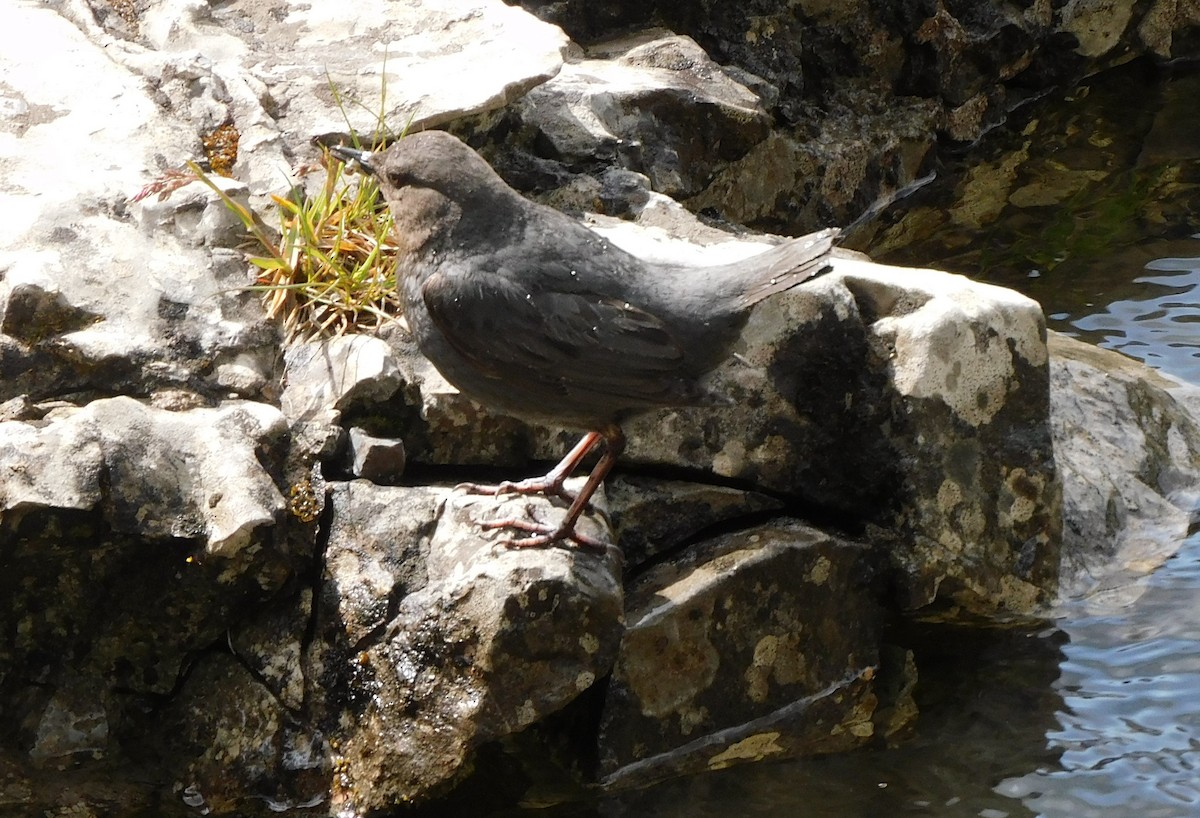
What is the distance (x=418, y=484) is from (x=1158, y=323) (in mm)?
4046

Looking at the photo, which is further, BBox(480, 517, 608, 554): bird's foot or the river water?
the river water

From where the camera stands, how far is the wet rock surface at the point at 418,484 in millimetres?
3666

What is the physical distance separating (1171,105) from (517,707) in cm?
713

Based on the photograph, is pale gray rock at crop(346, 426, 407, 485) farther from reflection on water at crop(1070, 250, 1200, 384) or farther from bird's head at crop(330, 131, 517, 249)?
reflection on water at crop(1070, 250, 1200, 384)

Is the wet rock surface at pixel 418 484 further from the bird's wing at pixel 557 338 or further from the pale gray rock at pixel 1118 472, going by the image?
the bird's wing at pixel 557 338

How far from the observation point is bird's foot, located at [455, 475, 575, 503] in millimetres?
4062

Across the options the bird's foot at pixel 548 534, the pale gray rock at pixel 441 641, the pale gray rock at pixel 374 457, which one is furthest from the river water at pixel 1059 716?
the pale gray rock at pixel 374 457

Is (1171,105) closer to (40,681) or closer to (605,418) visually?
(605,418)

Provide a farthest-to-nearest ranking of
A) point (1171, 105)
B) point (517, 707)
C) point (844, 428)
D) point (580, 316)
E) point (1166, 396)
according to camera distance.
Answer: point (1171, 105) < point (1166, 396) < point (844, 428) < point (580, 316) < point (517, 707)

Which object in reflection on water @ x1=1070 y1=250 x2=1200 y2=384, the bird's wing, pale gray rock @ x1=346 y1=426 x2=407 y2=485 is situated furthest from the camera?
reflection on water @ x1=1070 y1=250 x2=1200 y2=384

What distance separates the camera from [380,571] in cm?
381

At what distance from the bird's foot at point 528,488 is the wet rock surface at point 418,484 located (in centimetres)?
7

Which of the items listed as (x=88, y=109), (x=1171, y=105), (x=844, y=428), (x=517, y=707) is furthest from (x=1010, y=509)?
(x=1171, y=105)

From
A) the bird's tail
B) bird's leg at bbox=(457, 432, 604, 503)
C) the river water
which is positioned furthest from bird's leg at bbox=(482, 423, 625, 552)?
the river water
